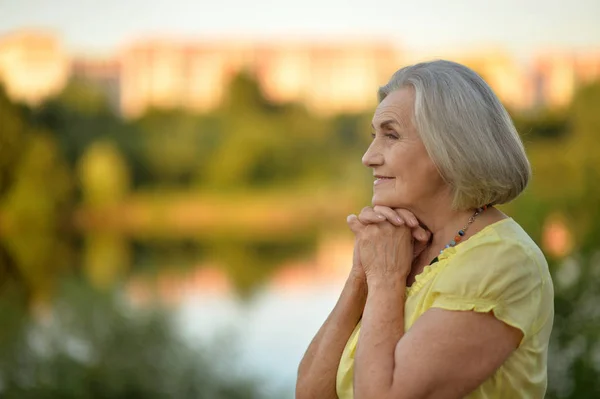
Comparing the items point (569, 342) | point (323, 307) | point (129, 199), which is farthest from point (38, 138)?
point (569, 342)

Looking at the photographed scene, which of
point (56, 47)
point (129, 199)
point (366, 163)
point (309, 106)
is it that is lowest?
point (129, 199)

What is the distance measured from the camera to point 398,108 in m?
1.50

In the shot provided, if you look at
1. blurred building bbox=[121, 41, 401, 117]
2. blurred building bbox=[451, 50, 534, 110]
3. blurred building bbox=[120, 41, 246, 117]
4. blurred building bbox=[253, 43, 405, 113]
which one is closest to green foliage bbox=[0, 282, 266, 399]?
blurred building bbox=[451, 50, 534, 110]

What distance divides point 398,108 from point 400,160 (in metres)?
0.09

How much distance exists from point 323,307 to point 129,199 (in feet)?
59.2

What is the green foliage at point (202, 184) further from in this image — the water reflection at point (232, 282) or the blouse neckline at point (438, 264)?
the blouse neckline at point (438, 264)

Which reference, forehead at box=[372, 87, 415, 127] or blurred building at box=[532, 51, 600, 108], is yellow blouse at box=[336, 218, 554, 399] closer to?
forehead at box=[372, 87, 415, 127]

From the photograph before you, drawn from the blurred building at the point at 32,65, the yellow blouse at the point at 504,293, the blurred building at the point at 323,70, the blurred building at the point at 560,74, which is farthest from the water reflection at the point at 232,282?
the blurred building at the point at 323,70

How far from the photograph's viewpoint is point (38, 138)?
88.2 ft

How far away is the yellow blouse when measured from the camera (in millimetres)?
1362

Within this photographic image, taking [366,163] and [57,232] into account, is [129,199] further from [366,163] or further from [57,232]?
[366,163]

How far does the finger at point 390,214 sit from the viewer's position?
151cm

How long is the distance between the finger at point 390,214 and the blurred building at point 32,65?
30.9 meters

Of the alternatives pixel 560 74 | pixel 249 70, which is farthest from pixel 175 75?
pixel 560 74
